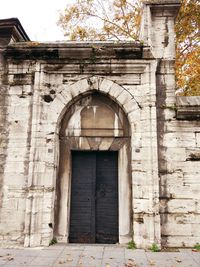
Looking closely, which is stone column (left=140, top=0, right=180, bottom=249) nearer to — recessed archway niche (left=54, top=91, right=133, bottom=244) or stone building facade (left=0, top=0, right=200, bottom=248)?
stone building facade (left=0, top=0, right=200, bottom=248)

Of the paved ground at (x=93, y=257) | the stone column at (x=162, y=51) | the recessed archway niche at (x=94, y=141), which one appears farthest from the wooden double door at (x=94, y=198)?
the stone column at (x=162, y=51)

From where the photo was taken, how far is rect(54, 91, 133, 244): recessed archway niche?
583 cm

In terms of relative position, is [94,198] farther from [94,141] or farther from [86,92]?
[86,92]

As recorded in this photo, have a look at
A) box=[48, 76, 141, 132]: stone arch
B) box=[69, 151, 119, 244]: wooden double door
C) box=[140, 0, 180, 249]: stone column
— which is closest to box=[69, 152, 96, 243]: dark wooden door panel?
box=[69, 151, 119, 244]: wooden double door

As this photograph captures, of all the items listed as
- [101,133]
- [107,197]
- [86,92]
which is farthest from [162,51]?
[107,197]

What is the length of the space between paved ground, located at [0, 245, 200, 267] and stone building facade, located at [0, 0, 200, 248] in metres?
0.44

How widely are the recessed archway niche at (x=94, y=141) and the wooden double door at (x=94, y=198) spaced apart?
18cm

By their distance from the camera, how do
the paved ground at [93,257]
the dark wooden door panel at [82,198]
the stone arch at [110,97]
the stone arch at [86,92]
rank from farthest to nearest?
the stone arch at [86,92] < the dark wooden door panel at [82,198] < the stone arch at [110,97] < the paved ground at [93,257]

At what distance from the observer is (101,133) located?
622 cm

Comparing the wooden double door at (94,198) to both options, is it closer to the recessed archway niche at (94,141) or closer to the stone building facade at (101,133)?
the stone building facade at (101,133)

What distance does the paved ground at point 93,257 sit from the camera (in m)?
4.27

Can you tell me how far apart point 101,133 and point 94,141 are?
0.27 m

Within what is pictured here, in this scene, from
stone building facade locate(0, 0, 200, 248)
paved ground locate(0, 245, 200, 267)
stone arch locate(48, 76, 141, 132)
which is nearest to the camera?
paved ground locate(0, 245, 200, 267)

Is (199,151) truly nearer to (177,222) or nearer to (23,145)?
(177,222)
